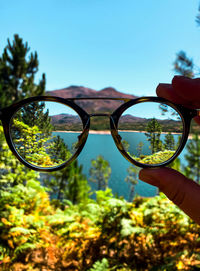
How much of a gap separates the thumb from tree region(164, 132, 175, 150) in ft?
0.57

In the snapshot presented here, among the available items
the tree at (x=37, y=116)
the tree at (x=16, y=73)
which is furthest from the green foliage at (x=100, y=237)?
the tree at (x=16, y=73)

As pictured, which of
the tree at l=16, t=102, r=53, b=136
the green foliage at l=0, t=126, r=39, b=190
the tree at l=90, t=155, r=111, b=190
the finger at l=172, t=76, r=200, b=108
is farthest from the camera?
the tree at l=90, t=155, r=111, b=190

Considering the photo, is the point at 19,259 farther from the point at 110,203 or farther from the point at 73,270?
the point at 110,203

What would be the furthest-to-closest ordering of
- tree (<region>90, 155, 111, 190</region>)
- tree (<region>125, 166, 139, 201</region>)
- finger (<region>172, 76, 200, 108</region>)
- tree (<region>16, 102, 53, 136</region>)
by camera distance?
tree (<region>90, 155, 111, 190</region>) < tree (<region>125, 166, 139, 201</region>) < tree (<region>16, 102, 53, 136</region>) < finger (<region>172, 76, 200, 108</region>)

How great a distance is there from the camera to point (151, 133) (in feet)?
3.01

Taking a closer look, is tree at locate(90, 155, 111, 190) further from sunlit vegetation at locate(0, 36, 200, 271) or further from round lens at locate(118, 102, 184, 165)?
round lens at locate(118, 102, 184, 165)

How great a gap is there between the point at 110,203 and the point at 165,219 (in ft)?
2.18

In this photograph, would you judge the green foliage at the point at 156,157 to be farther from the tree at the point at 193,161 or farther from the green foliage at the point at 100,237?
the tree at the point at 193,161

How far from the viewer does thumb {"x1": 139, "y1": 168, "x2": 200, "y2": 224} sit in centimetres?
62

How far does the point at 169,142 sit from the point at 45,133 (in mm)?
658

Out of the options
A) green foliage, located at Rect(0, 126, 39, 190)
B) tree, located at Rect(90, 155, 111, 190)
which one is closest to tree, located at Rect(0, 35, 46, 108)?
tree, located at Rect(90, 155, 111, 190)

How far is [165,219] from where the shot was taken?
2.02 metres

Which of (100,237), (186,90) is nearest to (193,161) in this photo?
(100,237)

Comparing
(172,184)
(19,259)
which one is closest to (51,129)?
(172,184)
